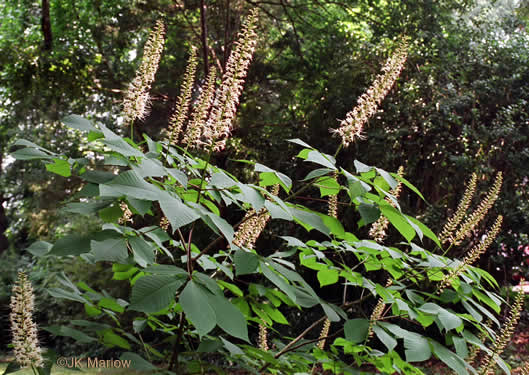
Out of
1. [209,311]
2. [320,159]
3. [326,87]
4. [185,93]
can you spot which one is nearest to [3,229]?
[326,87]

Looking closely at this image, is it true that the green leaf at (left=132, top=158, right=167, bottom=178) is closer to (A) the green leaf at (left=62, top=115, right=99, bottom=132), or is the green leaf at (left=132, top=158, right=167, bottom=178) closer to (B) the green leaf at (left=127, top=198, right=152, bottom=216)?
(B) the green leaf at (left=127, top=198, right=152, bottom=216)

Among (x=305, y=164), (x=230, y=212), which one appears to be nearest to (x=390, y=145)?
(x=305, y=164)

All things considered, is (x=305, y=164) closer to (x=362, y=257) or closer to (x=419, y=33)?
(x=419, y=33)

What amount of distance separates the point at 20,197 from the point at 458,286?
1618cm

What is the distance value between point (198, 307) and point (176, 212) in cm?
23

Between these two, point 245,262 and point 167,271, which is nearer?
point 167,271

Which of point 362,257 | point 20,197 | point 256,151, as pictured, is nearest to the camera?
point 362,257

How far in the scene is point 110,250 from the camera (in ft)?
4.09

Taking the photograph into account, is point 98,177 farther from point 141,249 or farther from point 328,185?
point 328,185

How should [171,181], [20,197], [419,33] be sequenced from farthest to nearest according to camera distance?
[20,197] < [419,33] < [171,181]

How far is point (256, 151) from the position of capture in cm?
839

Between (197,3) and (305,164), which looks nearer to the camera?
(305,164)

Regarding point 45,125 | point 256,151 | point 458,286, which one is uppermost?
point 458,286

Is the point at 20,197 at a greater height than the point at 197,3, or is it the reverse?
the point at 197,3
